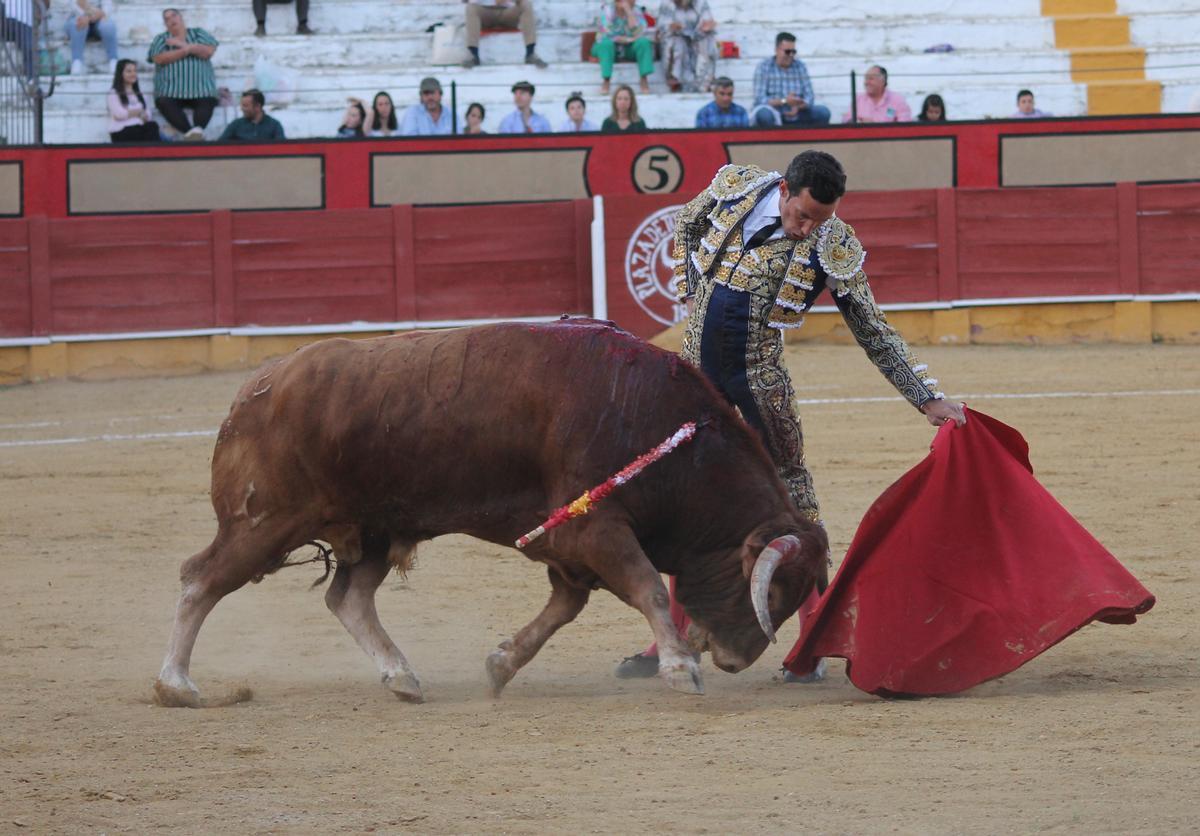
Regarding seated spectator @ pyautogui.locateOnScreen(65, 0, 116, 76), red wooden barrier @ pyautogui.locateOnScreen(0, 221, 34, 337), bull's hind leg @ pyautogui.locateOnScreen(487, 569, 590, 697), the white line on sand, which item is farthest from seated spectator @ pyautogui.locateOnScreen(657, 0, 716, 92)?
bull's hind leg @ pyautogui.locateOnScreen(487, 569, 590, 697)

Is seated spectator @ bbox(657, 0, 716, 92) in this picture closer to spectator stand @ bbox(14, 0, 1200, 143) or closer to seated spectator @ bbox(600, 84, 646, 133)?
spectator stand @ bbox(14, 0, 1200, 143)

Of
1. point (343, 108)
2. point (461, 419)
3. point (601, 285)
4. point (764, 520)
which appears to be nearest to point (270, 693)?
point (461, 419)

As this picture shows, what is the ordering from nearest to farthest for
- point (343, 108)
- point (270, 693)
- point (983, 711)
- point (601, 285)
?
point (983, 711), point (270, 693), point (601, 285), point (343, 108)

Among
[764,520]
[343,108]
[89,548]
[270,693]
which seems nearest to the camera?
[764,520]

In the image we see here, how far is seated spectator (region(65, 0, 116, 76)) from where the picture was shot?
1278cm

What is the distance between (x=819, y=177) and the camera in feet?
11.7

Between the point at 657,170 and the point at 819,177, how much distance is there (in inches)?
311

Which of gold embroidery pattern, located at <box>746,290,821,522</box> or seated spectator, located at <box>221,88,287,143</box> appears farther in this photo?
seated spectator, located at <box>221,88,287,143</box>

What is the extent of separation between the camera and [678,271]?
403 centimetres

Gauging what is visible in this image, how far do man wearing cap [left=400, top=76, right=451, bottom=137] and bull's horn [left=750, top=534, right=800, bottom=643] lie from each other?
27.6 ft

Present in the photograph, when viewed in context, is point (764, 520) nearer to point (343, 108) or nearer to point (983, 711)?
point (983, 711)

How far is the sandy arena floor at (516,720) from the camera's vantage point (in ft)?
9.23

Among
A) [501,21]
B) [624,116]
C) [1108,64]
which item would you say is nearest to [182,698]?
[624,116]

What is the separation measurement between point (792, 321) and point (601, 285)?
7.18 metres
